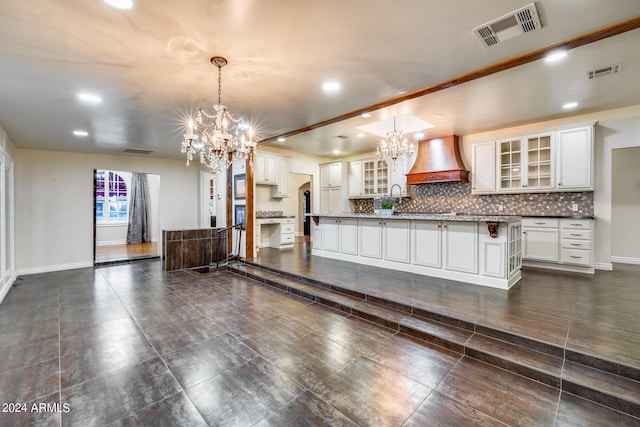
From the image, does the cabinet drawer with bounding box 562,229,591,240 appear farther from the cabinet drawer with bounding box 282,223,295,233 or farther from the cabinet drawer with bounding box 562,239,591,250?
the cabinet drawer with bounding box 282,223,295,233

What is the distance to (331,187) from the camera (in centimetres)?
852

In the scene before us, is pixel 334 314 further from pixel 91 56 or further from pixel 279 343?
pixel 91 56

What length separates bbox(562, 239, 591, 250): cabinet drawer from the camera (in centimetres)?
467

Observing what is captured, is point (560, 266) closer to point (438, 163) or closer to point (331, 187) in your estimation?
point (438, 163)

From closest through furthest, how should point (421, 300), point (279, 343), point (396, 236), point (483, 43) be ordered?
point (483, 43)
point (279, 343)
point (421, 300)
point (396, 236)

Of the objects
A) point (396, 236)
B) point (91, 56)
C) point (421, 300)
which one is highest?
point (91, 56)

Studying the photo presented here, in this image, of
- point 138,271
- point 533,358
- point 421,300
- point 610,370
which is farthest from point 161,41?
point 138,271

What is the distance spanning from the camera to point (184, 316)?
346cm

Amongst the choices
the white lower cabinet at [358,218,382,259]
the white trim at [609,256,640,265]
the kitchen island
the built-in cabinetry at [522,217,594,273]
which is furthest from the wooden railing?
the white trim at [609,256,640,265]

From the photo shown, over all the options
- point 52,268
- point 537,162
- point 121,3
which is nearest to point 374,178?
point 537,162

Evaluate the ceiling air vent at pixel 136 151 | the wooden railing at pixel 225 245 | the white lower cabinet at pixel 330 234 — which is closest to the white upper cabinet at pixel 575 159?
the white lower cabinet at pixel 330 234

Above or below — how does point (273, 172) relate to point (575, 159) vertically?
above

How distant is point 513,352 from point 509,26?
8.63 ft

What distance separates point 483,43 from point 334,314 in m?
3.13
